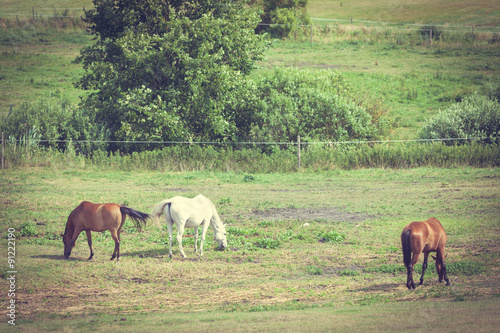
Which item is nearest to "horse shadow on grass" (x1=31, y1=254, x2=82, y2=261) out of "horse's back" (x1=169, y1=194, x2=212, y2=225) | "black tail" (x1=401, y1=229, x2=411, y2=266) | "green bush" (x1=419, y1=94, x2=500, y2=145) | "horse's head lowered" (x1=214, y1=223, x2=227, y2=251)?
"horse's back" (x1=169, y1=194, x2=212, y2=225)

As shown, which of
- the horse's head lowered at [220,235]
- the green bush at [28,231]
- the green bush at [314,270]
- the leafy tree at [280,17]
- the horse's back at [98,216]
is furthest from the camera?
the leafy tree at [280,17]

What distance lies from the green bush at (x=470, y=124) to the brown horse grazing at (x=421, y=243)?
1858 centimetres

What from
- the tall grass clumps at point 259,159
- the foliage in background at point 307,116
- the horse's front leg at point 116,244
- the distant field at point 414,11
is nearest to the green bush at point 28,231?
the horse's front leg at point 116,244

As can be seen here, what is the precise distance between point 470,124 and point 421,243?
2027cm

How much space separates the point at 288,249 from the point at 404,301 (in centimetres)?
451

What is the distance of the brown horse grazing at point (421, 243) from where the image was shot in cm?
1061

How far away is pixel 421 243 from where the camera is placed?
1063 centimetres

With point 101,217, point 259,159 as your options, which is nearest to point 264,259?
point 101,217

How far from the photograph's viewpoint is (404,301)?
10.3m

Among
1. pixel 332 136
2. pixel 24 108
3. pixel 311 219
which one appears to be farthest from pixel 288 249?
pixel 24 108

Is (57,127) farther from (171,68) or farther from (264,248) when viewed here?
(264,248)

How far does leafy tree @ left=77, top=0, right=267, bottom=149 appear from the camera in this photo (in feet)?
88.9

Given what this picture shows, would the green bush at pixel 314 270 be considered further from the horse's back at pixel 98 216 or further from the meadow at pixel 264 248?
the horse's back at pixel 98 216

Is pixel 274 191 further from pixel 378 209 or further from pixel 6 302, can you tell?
pixel 6 302
